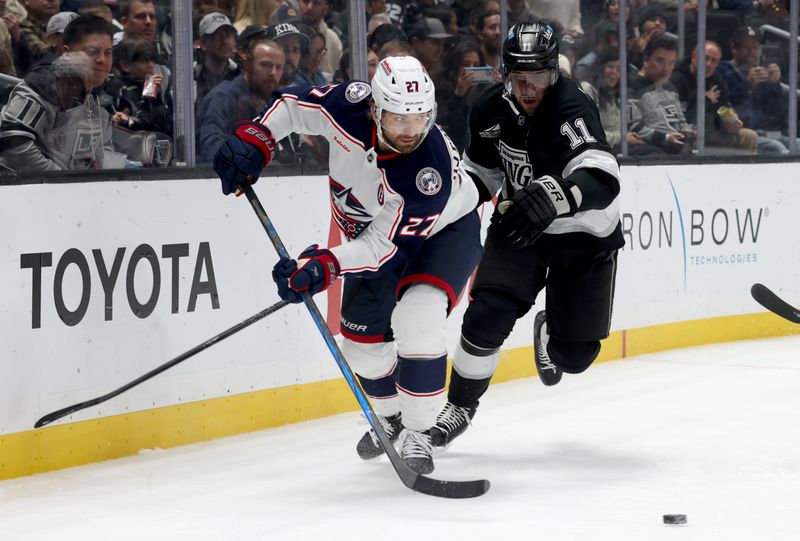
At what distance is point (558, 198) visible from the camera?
341 cm

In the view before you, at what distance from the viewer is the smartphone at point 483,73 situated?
17.7 ft

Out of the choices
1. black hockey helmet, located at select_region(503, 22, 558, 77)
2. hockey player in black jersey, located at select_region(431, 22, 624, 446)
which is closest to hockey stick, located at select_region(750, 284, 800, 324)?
hockey player in black jersey, located at select_region(431, 22, 624, 446)

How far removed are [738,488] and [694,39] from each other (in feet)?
11.6

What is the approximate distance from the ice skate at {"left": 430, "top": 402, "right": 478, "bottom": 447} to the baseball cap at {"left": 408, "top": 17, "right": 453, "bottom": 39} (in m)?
1.93

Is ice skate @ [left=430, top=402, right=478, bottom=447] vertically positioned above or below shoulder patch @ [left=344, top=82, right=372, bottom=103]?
below

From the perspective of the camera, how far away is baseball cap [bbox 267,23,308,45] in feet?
14.9

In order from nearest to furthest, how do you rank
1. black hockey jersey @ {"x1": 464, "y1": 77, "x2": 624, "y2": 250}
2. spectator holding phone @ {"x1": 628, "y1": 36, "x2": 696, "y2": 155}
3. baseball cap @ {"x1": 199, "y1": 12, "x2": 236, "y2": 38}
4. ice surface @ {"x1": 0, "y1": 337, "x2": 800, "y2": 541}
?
ice surface @ {"x1": 0, "y1": 337, "x2": 800, "y2": 541}
black hockey jersey @ {"x1": 464, "y1": 77, "x2": 624, "y2": 250}
baseball cap @ {"x1": 199, "y1": 12, "x2": 236, "y2": 38}
spectator holding phone @ {"x1": 628, "y1": 36, "x2": 696, "y2": 155}

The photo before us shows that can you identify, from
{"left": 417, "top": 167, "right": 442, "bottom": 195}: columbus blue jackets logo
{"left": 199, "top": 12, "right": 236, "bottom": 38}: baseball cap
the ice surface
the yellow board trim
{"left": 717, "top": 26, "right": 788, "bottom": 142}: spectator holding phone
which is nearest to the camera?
the ice surface

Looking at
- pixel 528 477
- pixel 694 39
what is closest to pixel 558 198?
pixel 528 477

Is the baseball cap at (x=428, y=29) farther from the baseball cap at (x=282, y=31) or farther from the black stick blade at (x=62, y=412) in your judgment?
the black stick blade at (x=62, y=412)

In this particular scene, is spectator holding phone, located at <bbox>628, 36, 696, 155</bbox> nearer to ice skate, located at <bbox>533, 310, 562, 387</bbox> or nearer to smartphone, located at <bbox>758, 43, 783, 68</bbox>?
smartphone, located at <bbox>758, 43, 783, 68</bbox>

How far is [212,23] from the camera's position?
4316 mm

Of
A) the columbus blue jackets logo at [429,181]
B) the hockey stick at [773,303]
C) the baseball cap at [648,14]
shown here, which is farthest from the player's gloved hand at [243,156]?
the baseball cap at [648,14]

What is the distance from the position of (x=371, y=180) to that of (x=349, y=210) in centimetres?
15
